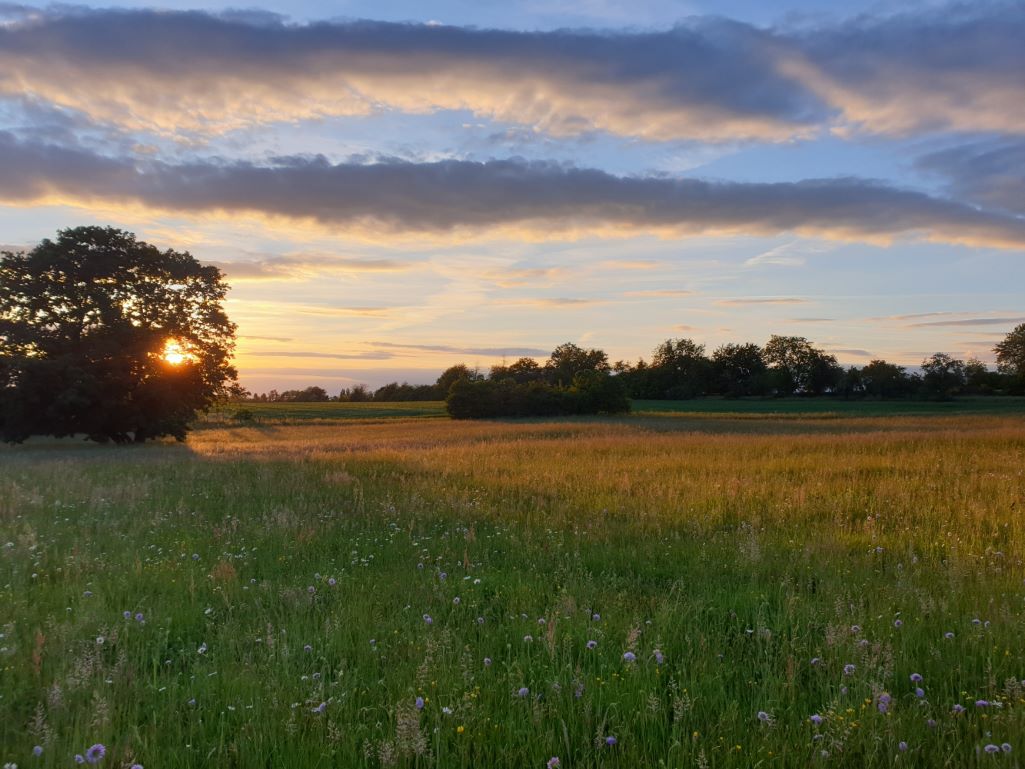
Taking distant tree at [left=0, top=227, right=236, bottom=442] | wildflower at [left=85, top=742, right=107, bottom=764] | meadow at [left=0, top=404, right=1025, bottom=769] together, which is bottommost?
meadow at [left=0, top=404, right=1025, bottom=769]

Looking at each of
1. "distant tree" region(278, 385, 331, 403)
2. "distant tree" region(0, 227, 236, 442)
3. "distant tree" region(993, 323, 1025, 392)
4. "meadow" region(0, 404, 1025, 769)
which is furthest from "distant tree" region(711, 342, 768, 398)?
"meadow" region(0, 404, 1025, 769)

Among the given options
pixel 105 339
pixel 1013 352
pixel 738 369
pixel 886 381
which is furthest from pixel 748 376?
pixel 105 339

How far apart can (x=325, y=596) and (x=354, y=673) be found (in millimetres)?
1681

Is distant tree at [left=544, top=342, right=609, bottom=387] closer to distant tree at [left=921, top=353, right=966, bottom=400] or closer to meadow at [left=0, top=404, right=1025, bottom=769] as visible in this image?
distant tree at [left=921, top=353, right=966, bottom=400]

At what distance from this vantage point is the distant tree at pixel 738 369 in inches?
5241

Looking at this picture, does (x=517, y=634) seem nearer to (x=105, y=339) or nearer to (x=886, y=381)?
(x=105, y=339)

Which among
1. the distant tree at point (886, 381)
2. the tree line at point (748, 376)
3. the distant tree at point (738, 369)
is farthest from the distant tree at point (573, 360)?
the distant tree at point (886, 381)

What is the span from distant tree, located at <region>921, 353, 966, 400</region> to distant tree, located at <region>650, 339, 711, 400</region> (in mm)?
39551

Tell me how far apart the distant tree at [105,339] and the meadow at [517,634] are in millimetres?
25552

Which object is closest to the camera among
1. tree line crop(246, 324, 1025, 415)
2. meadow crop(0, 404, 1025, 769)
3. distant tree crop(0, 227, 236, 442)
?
meadow crop(0, 404, 1025, 769)

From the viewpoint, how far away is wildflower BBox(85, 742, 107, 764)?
3070mm

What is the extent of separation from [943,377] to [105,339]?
390 feet

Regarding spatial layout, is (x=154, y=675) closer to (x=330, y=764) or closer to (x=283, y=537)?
(x=330, y=764)

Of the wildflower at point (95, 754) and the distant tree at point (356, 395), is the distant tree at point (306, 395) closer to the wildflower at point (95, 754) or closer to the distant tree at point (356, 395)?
the distant tree at point (356, 395)
